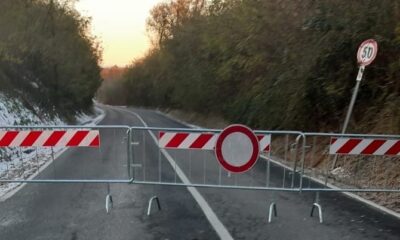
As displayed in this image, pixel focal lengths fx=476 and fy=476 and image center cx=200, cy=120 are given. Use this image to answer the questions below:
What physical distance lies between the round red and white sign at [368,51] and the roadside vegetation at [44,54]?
14433 mm

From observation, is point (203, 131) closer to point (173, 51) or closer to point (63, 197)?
point (63, 197)

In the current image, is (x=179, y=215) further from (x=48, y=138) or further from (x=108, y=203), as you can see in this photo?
(x=48, y=138)

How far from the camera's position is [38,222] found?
22.3 feet

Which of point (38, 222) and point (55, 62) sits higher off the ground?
point (55, 62)

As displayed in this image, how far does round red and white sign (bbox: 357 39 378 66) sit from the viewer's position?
10.3 m

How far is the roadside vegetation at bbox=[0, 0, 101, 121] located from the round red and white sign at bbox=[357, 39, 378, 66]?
14433 mm

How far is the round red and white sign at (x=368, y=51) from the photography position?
1025cm

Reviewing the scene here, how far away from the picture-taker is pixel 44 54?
28.0 metres

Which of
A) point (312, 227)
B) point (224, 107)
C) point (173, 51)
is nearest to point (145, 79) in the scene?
point (173, 51)

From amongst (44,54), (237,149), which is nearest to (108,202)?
(237,149)

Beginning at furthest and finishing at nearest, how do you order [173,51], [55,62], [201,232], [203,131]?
[173,51] → [55,62] → [203,131] → [201,232]

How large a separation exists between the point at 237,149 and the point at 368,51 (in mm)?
5049

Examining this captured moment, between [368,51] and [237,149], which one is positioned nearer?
[237,149]

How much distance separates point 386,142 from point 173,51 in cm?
3314
